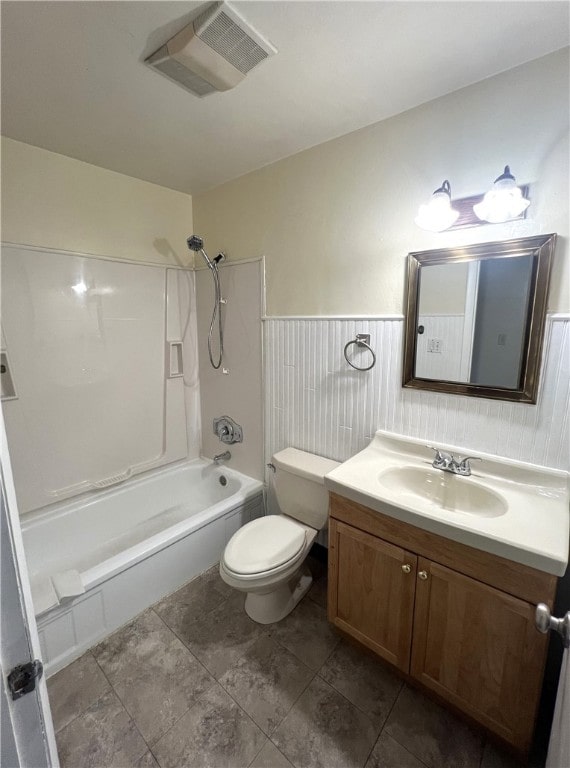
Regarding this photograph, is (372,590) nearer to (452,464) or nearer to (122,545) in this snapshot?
(452,464)

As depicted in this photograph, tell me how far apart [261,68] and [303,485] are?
1.83 m

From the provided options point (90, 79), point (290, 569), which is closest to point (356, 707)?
point (290, 569)

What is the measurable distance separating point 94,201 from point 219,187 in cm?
79

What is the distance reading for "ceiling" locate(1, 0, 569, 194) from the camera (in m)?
1.01

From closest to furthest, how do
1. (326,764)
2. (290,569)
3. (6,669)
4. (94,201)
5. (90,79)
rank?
(6,669) < (326,764) < (90,79) < (290,569) < (94,201)

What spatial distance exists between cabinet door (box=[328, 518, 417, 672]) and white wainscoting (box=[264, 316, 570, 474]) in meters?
0.54

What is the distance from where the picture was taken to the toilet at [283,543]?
1520 mm

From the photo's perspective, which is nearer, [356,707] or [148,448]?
[356,707]

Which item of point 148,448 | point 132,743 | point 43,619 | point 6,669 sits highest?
point 6,669

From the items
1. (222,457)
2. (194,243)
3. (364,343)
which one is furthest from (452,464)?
(194,243)

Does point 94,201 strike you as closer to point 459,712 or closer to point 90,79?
point 90,79

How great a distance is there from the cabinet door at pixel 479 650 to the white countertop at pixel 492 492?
7.2 inches

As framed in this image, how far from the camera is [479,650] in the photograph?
1.10 metres

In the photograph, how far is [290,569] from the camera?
1.58 metres
